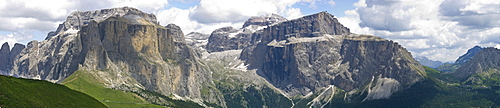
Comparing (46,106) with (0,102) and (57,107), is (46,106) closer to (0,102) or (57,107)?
(57,107)

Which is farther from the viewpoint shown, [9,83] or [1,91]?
[9,83]

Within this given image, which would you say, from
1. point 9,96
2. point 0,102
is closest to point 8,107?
point 0,102

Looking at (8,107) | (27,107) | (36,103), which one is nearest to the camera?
(8,107)

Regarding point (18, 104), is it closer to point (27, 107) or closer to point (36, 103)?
point (27, 107)

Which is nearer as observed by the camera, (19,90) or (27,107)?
(27,107)

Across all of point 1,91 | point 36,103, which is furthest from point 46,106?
point 1,91

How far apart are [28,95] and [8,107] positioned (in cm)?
3090

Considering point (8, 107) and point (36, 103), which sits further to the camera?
point (36, 103)

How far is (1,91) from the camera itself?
18200cm

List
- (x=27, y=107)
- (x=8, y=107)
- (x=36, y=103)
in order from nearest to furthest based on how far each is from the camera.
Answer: (x=8, y=107) → (x=27, y=107) → (x=36, y=103)

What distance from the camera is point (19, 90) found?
642ft

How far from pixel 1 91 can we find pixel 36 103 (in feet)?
43.1

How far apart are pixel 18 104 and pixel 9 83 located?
1175 inches

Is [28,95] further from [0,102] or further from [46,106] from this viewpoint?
[0,102]
